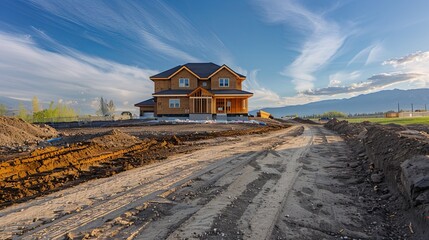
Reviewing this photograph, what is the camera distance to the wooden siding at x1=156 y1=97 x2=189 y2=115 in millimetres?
39125

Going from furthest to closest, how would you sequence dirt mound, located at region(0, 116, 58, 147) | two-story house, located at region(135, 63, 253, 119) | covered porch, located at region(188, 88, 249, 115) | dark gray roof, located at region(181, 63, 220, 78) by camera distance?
dark gray roof, located at region(181, 63, 220, 78) < two-story house, located at region(135, 63, 253, 119) < covered porch, located at region(188, 88, 249, 115) < dirt mound, located at region(0, 116, 58, 147)

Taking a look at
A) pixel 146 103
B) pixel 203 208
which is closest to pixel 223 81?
pixel 146 103

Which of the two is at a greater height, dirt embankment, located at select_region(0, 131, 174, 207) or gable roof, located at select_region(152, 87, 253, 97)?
gable roof, located at select_region(152, 87, 253, 97)

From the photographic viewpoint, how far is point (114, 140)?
14.0 meters

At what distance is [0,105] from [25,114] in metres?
5.19

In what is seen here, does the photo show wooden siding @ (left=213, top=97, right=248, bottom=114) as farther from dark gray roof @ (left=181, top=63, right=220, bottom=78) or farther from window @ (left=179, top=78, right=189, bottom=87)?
window @ (left=179, top=78, right=189, bottom=87)

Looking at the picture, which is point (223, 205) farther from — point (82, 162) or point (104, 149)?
point (104, 149)

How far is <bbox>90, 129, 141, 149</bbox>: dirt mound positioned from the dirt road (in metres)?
5.87

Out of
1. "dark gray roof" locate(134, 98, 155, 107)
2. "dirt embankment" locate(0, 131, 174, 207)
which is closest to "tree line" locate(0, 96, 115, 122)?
"dark gray roof" locate(134, 98, 155, 107)

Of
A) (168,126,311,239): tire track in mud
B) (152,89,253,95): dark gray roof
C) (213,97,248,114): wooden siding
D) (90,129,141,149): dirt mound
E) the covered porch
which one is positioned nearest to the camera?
(168,126,311,239): tire track in mud

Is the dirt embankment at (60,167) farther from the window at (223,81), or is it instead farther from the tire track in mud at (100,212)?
the window at (223,81)

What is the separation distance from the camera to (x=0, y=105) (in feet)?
160

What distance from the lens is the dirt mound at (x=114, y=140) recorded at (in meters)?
13.1

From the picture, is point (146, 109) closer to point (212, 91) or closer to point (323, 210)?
point (212, 91)
